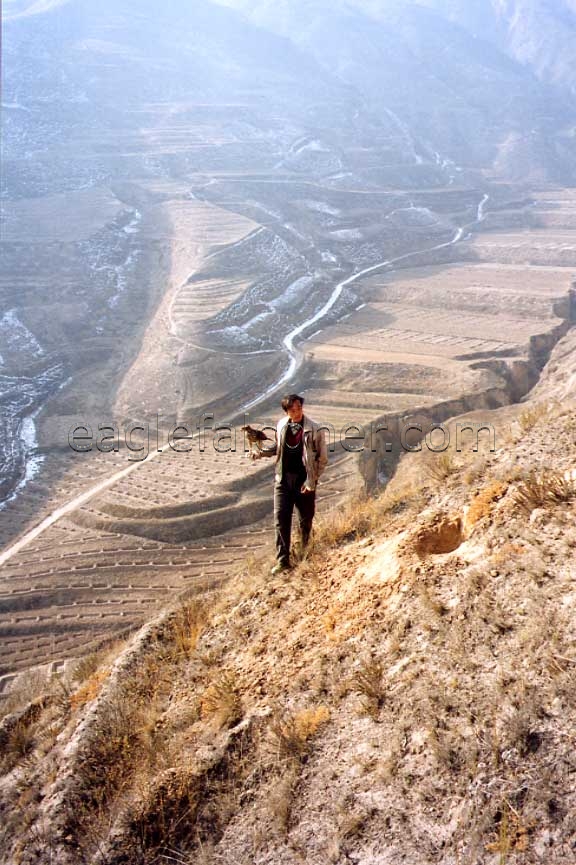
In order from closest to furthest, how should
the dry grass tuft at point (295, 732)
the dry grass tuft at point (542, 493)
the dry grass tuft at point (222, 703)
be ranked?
the dry grass tuft at point (295, 732)
the dry grass tuft at point (222, 703)
the dry grass tuft at point (542, 493)

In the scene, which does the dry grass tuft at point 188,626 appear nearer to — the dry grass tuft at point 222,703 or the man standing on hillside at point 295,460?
the dry grass tuft at point 222,703

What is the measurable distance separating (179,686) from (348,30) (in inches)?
3761

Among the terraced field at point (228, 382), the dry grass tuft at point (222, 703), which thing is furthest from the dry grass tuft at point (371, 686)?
the terraced field at point (228, 382)

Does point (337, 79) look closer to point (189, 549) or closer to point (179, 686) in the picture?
point (189, 549)

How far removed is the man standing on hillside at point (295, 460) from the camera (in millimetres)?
4441

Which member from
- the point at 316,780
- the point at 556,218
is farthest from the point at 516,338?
the point at 556,218

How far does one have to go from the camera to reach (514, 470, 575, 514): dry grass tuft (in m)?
4.00

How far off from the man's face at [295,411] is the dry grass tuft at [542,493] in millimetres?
1576

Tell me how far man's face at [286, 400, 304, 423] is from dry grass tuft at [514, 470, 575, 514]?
1.58 metres

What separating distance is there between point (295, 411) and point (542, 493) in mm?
1735

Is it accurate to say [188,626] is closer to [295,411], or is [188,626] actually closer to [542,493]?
[295,411]

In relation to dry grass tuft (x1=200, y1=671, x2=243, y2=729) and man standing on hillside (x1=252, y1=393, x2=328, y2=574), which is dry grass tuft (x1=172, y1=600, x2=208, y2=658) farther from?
man standing on hillside (x1=252, y1=393, x2=328, y2=574)

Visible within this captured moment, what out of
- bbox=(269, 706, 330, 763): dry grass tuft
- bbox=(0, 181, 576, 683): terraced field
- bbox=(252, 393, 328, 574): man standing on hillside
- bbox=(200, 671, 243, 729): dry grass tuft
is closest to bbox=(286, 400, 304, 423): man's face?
bbox=(252, 393, 328, 574): man standing on hillside

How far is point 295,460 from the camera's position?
4.57 metres
